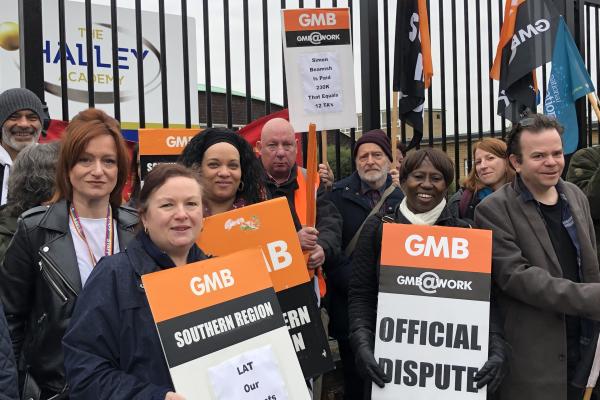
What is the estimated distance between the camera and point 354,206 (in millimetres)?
4078

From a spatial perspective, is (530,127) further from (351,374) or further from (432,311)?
(351,374)

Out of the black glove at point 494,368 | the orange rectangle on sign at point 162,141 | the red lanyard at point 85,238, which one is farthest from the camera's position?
the orange rectangle on sign at point 162,141

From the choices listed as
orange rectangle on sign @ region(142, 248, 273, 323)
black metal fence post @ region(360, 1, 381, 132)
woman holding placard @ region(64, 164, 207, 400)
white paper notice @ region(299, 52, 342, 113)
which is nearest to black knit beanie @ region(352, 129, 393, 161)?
white paper notice @ region(299, 52, 342, 113)

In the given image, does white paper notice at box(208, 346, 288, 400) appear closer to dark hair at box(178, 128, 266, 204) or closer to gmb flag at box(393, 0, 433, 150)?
dark hair at box(178, 128, 266, 204)

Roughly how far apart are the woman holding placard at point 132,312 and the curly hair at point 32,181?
847 millimetres

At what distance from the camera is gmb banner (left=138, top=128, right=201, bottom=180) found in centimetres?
441

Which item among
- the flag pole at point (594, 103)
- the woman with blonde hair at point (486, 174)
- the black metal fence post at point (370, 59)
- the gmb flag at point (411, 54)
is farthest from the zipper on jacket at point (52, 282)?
the flag pole at point (594, 103)

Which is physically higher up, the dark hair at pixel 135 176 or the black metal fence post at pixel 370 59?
the black metal fence post at pixel 370 59

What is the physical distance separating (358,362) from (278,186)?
1234 millimetres

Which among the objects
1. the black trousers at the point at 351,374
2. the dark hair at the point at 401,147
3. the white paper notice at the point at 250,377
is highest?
the dark hair at the point at 401,147

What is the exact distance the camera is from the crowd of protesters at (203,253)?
206 centimetres

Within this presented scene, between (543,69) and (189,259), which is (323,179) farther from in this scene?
(543,69)

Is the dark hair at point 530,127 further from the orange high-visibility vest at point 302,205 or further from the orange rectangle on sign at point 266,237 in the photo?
the orange rectangle on sign at point 266,237

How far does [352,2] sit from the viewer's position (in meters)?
5.29
